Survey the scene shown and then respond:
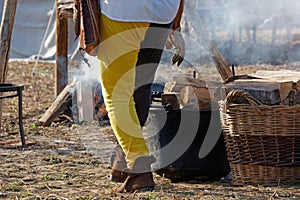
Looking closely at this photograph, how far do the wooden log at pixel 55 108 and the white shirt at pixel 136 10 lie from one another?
326 cm

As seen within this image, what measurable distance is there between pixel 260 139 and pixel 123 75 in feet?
3.30

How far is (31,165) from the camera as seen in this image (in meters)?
5.35

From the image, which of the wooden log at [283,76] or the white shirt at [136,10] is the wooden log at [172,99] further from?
the white shirt at [136,10]

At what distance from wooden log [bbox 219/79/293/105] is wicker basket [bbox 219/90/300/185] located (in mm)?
92

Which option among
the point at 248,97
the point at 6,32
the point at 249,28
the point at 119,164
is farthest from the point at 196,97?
the point at 249,28

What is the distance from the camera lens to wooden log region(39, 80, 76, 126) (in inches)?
285

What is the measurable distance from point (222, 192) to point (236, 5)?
13270 millimetres

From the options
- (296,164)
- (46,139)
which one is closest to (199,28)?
(46,139)

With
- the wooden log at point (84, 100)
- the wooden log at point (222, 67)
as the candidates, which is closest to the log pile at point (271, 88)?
the wooden log at point (222, 67)

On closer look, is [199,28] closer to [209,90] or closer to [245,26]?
[209,90]

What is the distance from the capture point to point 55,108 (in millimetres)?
7301

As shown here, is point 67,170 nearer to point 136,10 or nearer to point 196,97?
point 196,97

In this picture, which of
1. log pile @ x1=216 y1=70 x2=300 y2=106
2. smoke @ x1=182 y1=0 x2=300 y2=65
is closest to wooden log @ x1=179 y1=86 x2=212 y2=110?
log pile @ x1=216 y1=70 x2=300 y2=106

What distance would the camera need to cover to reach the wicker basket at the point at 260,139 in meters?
4.40
